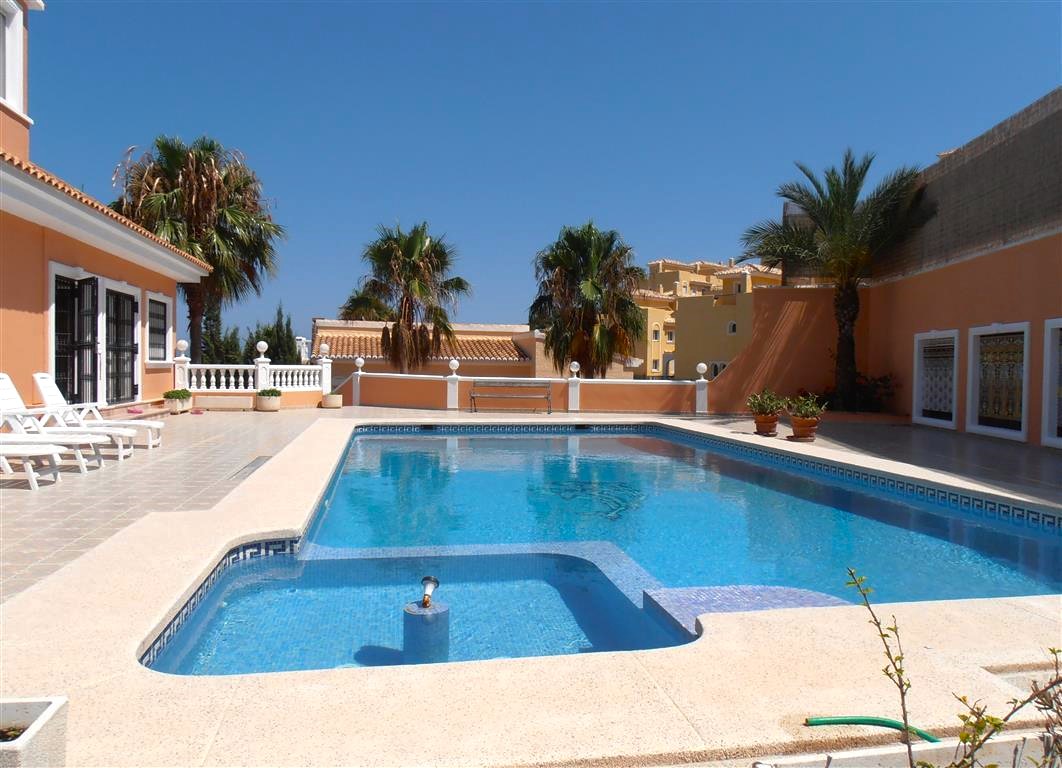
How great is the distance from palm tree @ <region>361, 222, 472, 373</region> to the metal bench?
414 centimetres

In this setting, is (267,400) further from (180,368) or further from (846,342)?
(846,342)

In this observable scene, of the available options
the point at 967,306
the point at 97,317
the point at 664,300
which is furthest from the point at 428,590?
the point at 664,300

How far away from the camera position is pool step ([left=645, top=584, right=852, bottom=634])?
15.0 feet

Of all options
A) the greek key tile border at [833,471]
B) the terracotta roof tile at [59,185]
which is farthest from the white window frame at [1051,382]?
the terracotta roof tile at [59,185]

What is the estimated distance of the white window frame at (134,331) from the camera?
41.4 ft

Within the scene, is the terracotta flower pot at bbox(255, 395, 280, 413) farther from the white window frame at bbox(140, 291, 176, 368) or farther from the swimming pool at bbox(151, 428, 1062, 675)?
the swimming pool at bbox(151, 428, 1062, 675)

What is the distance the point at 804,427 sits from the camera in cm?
1312

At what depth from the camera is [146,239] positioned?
12.7m

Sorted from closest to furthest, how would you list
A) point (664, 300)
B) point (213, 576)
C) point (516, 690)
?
point (516, 690) < point (213, 576) < point (664, 300)

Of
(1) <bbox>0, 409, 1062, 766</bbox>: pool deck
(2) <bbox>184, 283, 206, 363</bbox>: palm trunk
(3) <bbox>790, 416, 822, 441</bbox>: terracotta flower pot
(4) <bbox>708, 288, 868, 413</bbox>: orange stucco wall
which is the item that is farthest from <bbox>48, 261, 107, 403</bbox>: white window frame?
(4) <bbox>708, 288, 868, 413</bbox>: orange stucco wall

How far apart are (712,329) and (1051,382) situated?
2764 centimetres

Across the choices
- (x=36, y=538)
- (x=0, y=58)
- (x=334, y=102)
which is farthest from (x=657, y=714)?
(x=334, y=102)

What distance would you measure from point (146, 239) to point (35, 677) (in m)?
11.7

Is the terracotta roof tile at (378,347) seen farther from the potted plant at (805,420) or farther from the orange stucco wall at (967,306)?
the potted plant at (805,420)
